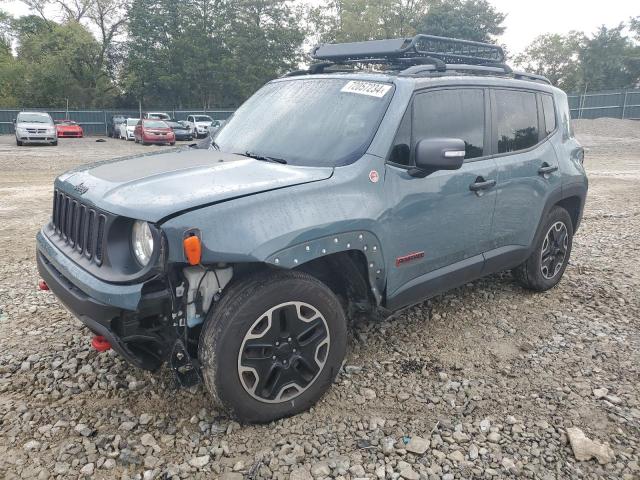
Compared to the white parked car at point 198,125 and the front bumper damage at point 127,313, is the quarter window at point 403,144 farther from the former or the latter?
the white parked car at point 198,125

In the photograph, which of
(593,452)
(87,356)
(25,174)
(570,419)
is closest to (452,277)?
(570,419)

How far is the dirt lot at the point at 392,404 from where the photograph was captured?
2566mm

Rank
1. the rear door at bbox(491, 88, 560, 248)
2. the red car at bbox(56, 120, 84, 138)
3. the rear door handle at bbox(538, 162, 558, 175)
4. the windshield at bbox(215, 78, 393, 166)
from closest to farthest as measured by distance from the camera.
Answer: the windshield at bbox(215, 78, 393, 166) < the rear door at bbox(491, 88, 560, 248) < the rear door handle at bbox(538, 162, 558, 175) < the red car at bbox(56, 120, 84, 138)

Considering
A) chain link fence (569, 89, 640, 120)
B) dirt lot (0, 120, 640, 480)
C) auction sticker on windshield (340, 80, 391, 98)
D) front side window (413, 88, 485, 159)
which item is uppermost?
chain link fence (569, 89, 640, 120)

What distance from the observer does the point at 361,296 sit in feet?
10.3

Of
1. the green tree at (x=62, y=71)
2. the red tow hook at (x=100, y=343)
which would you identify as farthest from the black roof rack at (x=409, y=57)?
the green tree at (x=62, y=71)

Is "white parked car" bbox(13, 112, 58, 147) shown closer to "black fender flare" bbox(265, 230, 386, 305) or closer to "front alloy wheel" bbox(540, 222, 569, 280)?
"front alloy wheel" bbox(540, 222, 569, 280)

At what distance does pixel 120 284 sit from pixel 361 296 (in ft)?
4.66

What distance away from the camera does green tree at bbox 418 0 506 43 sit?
1598 inches

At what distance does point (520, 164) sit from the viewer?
4035 mm

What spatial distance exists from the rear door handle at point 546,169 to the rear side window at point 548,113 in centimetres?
31

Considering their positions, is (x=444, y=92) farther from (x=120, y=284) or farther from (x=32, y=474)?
(x=32, y=474)

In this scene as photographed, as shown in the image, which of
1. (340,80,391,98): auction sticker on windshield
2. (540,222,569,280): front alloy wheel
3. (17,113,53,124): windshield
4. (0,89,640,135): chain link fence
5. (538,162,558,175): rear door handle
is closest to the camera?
(340,80,391,98): auction sticker on windshield

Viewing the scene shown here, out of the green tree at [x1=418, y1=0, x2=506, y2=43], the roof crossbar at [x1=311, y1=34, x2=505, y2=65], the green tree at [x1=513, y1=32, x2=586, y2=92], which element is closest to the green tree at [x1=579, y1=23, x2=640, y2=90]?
the green tree at [x1=513, y1=32, x2=586, y2=92]
